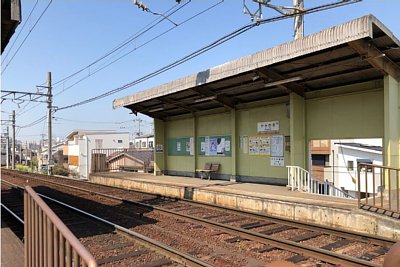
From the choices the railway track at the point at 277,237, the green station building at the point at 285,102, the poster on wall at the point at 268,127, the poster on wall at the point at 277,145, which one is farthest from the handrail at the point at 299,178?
the railway track at the point at 277,237

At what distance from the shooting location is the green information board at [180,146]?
62.8 ft

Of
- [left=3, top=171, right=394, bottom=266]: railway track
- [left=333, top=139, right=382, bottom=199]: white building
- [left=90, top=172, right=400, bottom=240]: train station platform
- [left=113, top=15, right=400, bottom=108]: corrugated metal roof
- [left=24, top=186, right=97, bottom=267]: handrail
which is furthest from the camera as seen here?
[left=333, top=139, right=382, bottom=199]: white building

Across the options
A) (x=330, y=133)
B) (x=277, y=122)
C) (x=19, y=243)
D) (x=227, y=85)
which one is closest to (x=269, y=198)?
(x=330, y=133)

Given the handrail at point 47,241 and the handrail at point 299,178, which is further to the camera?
the handrail at point 299,178

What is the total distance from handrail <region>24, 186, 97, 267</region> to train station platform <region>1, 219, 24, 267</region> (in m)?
1.26

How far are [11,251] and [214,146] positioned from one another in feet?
42.0

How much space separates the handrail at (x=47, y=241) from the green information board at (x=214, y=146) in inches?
523

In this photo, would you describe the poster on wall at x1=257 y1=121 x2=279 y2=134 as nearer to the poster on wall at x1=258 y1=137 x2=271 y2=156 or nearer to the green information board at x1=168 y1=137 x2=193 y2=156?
the poster on wall at x1=258 y1=137 x2=271 y2=156

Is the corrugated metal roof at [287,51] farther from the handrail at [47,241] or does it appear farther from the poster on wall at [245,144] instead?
the handrail at [47,241]

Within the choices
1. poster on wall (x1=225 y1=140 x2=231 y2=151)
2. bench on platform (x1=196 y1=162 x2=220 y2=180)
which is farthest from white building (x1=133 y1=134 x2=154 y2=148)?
poster on wall (x1=225 y1=140 x2=231 y2=151)

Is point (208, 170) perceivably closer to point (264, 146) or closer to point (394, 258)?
point (264, 146)

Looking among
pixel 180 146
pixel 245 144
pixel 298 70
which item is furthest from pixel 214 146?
pixel 298 70

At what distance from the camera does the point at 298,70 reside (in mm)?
11961

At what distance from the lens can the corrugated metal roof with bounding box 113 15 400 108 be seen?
8.67 meters
